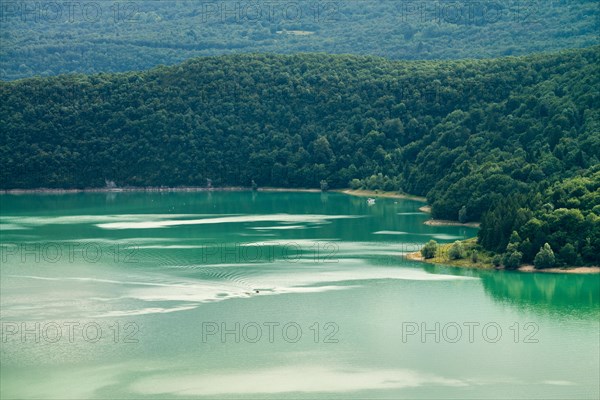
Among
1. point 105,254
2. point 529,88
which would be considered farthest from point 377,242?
point 529,88

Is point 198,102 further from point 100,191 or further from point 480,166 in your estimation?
point 480,166

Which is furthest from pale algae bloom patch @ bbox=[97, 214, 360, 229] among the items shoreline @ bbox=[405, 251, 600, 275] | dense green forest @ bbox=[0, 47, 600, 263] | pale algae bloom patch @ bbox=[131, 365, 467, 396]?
pale algae bloom patch @ bbox=[131, 365, 467, 396]

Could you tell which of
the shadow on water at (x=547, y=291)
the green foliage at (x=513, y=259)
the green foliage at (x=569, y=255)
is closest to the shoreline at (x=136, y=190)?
the green foliage at (x=513, y=259)

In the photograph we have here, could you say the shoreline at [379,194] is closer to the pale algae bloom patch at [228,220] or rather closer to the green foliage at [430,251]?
the pale algae bloom patch at [228,220]

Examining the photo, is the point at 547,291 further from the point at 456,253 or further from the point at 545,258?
the point at 456,253

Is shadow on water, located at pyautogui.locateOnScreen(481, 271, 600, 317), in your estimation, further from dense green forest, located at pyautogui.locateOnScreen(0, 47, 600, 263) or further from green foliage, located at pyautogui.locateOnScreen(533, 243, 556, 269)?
dense green forest, located at pyautogui.locateOnScreen(0, 47, 600, 263)
